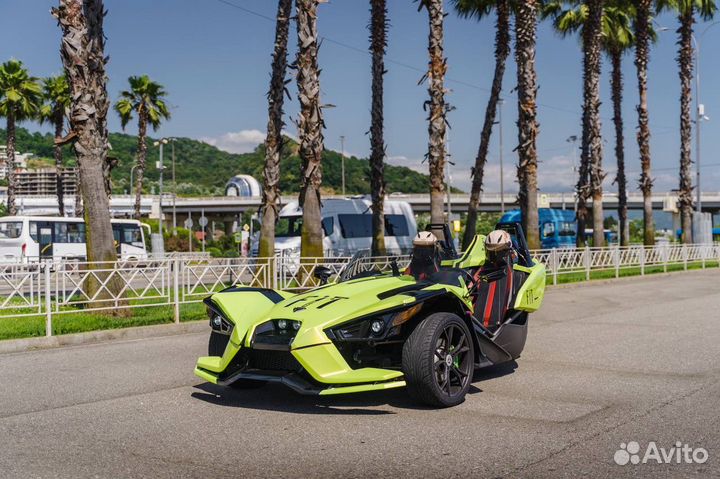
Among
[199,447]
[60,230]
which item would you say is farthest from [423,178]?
[199,447]

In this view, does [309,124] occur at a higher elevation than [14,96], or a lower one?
lower

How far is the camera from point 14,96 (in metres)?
44.2

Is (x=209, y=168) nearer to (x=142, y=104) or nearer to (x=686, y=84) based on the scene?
(x=142, y=104)

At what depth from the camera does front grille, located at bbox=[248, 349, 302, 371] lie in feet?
19.4

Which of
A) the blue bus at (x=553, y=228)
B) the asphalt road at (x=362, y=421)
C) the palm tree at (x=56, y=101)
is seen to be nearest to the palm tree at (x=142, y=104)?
the palm tree at (x=56, y=101)

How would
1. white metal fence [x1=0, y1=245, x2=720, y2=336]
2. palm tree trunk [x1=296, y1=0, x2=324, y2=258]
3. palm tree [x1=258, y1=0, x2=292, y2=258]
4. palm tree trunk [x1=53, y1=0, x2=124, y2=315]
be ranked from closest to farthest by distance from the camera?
white metal fence [x1=0, y1=245, x2=720, y2=336] < palm tree trunk [x1=53, y1=0, x2=124, y2=315] < palm tree trunk [x1=296, y1=0, x2=324, y2=258] < palm tree [x1=258, y1=0, x2=292, y2=258]

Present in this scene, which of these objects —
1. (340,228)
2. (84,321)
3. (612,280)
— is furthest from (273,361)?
(340,228)

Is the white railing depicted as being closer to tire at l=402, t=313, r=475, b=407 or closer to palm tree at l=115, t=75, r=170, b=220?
tire at l=402, t=313, r=475, b=407

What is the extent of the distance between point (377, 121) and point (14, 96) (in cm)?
2833

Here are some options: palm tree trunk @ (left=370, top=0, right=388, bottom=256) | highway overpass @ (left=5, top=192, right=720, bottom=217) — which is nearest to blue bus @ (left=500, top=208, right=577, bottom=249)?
palm tree trunk @ (left=370, top=0, right=388, bottom=256)

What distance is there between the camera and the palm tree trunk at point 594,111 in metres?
29.2

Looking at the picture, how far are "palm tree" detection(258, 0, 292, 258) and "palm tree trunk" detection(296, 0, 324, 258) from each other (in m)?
2.29

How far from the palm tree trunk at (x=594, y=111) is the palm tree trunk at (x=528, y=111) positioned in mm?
6217

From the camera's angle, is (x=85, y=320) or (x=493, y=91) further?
(x=493, y=91)
